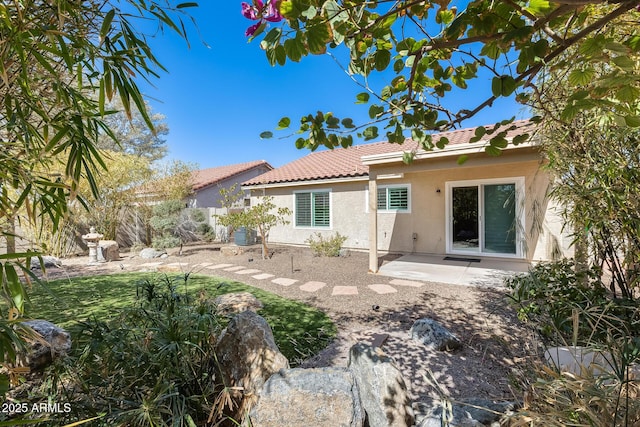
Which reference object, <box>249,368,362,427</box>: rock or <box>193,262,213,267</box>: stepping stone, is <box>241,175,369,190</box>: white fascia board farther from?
<box>249,368,362,427</box>: rock

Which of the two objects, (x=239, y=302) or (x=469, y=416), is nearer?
(x=469, y=416)

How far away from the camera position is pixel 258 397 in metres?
2.28

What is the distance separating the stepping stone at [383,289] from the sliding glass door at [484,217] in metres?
4.91

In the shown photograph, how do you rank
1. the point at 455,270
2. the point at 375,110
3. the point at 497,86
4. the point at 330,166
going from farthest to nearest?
the point at 330,166 < the point at 455,270 < the point at 375,110 < the point at 497,86

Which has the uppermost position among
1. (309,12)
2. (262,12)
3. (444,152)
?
(444,152)

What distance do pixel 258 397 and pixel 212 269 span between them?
7559 mm

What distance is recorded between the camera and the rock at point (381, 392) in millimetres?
2395

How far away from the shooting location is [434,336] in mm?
3988

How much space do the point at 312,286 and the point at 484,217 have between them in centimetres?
A: 695

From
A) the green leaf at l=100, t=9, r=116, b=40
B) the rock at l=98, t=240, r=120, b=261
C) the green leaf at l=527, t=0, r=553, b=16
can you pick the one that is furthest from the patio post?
the rock at l=98, t=240, r=120, b=261

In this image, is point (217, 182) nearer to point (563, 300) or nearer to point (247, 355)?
point (247, 355)

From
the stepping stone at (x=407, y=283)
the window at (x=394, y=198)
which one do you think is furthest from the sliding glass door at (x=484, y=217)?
the stepping stone at (x=407, y=283)

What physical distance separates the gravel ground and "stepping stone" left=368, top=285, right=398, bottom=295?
0.13 m

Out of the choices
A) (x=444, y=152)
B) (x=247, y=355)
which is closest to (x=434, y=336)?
(x=247, y=355)
